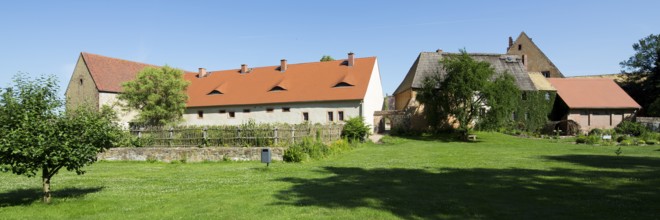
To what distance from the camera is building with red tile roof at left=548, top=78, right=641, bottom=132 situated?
129ft

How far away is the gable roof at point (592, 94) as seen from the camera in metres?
39.6

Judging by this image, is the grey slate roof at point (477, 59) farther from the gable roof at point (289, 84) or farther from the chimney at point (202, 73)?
the chimney at point (202, 73)

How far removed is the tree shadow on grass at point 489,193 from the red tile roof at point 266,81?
74.0 feet

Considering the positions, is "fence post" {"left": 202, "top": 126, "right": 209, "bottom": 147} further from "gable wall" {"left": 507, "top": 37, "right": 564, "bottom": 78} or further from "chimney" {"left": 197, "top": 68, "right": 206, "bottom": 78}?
"gable wall" {"left": 507, "top": 37, "right": 564, "bottom": 78}

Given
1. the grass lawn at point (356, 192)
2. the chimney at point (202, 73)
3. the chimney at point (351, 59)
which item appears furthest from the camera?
the chimney at point (202, 73)

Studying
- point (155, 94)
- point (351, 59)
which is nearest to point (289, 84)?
point (351, 59)

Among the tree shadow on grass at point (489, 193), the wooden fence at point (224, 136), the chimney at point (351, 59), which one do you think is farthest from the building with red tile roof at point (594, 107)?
the wooden fence at point (224, 136)

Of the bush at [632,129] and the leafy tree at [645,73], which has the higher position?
the leafy tree at [645,73]

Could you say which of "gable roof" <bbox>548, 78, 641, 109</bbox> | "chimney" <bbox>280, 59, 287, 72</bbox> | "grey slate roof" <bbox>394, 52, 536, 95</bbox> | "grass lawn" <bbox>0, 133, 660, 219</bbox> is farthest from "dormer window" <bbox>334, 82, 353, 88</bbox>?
"gable roof" <bbox>548, 78, 641, 109</bbox>

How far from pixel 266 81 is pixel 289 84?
10.0 feet

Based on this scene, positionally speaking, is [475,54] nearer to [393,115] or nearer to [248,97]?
[393,115]

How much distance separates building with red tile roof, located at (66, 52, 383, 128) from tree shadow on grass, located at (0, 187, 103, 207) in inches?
992

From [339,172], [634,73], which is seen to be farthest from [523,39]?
[339,172]

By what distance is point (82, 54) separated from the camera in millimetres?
41500
